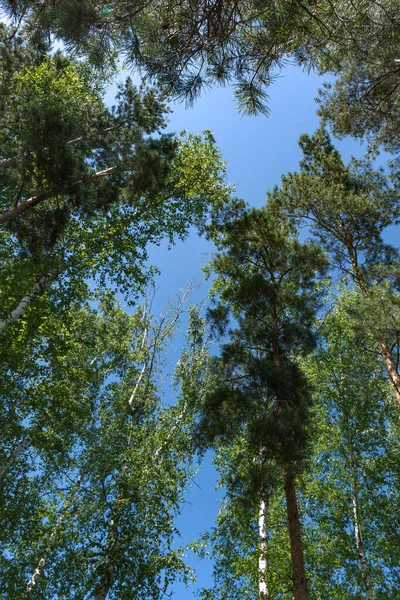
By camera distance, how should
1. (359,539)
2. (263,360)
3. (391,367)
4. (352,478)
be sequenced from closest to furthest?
(263,360) → (391,367) → (359,539) → (352,478)

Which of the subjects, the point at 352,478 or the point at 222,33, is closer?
the point at 222,33

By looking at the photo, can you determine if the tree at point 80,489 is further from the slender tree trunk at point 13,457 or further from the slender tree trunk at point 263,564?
the slender tree trunk at point 263,564

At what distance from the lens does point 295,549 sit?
488 cm

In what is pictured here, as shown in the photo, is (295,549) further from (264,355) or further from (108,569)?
(108,569)

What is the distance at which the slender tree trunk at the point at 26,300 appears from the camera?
6.34 meters

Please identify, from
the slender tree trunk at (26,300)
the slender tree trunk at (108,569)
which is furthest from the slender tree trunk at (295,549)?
the slender tree trunk at (26,300)

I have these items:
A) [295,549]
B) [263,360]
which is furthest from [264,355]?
[295,549]

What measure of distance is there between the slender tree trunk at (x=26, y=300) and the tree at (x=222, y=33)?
14.1 feet

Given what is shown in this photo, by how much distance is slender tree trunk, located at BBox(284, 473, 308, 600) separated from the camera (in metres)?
4.58

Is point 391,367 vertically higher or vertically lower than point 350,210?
lower

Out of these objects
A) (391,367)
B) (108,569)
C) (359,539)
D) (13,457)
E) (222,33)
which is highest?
(222,33)

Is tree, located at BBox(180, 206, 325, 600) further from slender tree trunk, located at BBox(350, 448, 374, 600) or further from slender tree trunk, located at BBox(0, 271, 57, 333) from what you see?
slender tree trunk, located at BBox(0, 271, 57, 333)

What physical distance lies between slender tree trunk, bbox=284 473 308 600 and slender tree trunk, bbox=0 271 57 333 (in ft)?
16.9

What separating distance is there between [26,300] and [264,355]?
15.9ft
